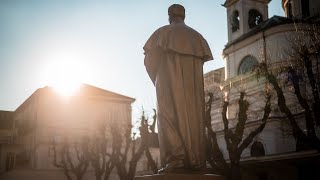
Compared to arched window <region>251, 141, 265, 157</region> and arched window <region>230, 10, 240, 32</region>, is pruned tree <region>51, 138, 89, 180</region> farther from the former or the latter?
arched window <region>230, 10, 240, 32</region>

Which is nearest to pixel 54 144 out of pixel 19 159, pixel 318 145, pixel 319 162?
pixel 19 159

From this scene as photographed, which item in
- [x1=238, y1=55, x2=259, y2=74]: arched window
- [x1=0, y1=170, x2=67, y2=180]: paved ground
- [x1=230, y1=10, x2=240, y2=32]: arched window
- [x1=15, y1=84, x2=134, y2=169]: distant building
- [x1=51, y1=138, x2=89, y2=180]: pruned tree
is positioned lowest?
[x1=0, y1=170, x2=67, y2=180]: paved ground

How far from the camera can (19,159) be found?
5022 centimetres

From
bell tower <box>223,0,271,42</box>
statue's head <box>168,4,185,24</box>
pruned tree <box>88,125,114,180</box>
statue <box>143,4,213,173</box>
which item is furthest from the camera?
bell tower <box>223,0,271,42</box>

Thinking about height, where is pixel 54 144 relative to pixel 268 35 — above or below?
below

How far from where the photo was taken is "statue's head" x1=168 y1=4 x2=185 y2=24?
643 cm

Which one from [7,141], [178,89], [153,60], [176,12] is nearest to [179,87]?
[178,89]

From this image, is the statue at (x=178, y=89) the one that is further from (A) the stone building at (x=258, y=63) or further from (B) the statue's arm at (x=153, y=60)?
(A) the stone building at (x=258, y=63)

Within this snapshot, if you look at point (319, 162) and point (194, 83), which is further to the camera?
point (319, 162)

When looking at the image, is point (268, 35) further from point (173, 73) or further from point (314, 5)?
point (173, 73)

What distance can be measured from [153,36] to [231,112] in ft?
105

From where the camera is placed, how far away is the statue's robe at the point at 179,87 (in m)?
5.71

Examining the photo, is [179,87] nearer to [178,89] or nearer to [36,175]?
[178,89]

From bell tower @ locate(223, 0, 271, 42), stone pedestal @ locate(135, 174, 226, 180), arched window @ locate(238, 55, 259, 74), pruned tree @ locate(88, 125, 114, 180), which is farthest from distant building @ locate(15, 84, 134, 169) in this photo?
stone pedestal @ locate(135, 174, 226, 180)
